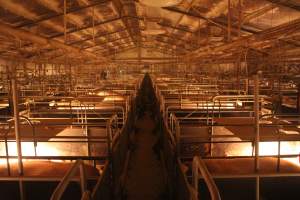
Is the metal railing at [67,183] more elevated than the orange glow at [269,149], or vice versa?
the metal railing at [67,183]

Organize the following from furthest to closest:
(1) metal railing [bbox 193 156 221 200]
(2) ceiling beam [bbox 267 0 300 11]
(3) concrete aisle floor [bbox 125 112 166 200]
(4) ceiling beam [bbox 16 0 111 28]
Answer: (4) ceiling beam [bbox 16 0 111 28] → (2) ceiling beam [bbox 267 0 300 11] → (3) concrete aisle floor [bbox 125 112 166 200] → (1) metal railing [bbox 193 156 221 200]

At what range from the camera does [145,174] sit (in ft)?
21.9

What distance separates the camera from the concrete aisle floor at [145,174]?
226 inches

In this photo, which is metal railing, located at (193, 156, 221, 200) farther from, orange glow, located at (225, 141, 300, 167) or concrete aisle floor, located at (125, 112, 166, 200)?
concrete aisle floor, located at (125, 112, 166, 200)

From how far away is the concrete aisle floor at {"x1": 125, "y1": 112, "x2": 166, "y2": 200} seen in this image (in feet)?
18.8

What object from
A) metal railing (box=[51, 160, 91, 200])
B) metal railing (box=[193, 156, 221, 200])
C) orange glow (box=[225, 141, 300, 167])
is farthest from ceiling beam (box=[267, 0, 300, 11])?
metal railing (box=[51, 160, 91, 200])

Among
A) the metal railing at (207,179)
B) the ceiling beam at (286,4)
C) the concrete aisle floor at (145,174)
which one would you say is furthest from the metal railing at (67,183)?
the ceiling beam at (286,4)

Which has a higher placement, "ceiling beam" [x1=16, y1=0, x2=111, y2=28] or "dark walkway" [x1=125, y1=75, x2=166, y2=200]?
"ceiling beam" [x1=16, y1=0, x2=111, y2=28]

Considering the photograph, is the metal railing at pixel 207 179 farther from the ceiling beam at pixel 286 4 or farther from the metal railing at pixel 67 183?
the ceiling beam at pixel 286 4

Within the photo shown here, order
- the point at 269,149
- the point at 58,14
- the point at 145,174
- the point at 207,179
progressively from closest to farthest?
the point at 207,179
the point at 269,149
the point at 145,174
the point at 58,14

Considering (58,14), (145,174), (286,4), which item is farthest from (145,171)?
(58,14)

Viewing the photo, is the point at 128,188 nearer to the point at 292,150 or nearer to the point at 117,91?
the point at 292,150

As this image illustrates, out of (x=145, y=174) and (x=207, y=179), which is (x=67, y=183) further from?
(x=145, y=174)

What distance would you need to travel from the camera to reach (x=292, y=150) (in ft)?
14.7
